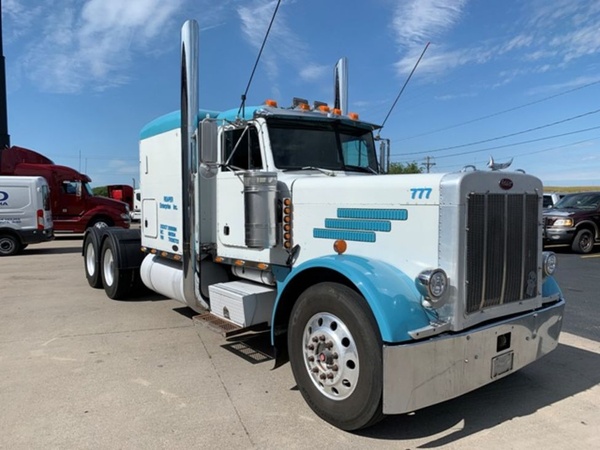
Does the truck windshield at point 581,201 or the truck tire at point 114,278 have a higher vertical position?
the truck windshield at point 581,201

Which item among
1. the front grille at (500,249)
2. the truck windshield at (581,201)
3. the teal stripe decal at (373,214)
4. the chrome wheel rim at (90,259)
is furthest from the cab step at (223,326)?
the truck windshield at (581,201)

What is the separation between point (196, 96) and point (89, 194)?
15636mm

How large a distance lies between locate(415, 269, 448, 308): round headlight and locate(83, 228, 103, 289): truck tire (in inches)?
258

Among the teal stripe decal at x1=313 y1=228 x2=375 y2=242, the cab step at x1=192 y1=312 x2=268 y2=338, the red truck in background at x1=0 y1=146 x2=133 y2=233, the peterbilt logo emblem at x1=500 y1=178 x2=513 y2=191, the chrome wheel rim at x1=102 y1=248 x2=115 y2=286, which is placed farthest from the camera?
the red truck in background at x1=0 y1=146 x2=133 y2=233

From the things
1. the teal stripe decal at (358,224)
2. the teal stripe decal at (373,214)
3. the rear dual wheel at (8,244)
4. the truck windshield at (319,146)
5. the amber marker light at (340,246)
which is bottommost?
the rear dual wheel at (8,244)

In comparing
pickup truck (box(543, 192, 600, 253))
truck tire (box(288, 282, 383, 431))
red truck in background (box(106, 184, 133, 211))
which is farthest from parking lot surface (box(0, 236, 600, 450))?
red truck in background (box(106, 184, 133, 211))

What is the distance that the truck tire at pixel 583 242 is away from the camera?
13.8m

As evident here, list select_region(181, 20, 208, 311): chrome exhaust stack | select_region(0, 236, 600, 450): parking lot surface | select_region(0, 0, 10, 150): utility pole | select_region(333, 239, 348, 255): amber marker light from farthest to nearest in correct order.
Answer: select_region(0, 0, 10, 150): utility pole, select_region(181, 20, 208, 311): chrome exhaust stack, select_region(333, 239, 348, 255): amber marker light, select_region(0, 236, 600, 450): parking lot surface

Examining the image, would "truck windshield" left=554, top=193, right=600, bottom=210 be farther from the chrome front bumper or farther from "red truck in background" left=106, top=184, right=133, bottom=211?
"red truck in background" left=106, top=184, right=133, bottom=211

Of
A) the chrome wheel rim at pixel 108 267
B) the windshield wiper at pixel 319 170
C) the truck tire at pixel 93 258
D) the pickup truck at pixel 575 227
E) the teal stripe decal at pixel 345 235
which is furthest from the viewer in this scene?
the pickup truck at pixel 575 227

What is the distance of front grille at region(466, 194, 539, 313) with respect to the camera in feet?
10.6

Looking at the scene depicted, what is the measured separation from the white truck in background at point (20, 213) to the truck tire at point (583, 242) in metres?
16.0

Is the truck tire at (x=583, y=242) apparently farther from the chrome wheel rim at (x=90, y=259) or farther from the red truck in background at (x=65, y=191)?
the red truck in background at (x=65, y=191)

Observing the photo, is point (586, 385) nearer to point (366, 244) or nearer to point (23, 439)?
point (366, 244)
